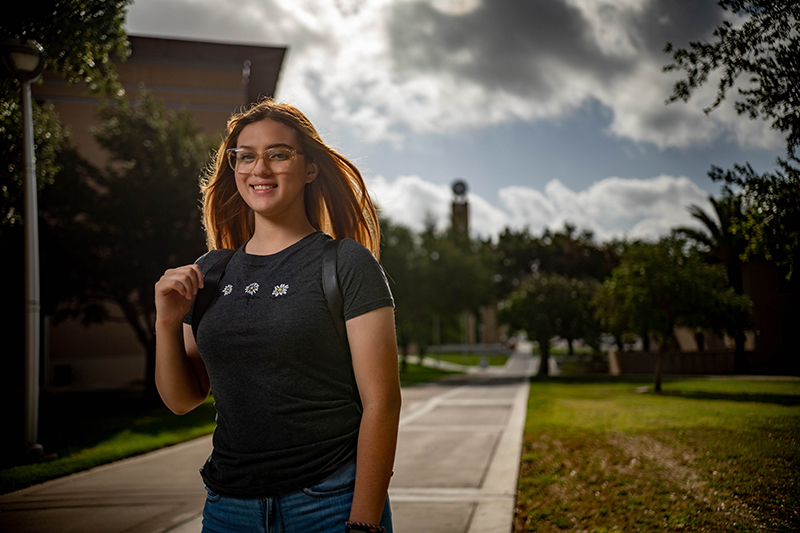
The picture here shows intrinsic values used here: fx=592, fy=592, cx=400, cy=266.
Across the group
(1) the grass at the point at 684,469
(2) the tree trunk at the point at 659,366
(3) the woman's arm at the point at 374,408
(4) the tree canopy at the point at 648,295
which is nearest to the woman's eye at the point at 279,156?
(3) the woman's arm at the point at 374,408

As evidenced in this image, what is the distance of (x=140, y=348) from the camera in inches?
912

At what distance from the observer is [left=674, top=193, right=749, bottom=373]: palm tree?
→ 13.1 ft

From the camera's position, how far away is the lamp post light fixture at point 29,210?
4.89 metres

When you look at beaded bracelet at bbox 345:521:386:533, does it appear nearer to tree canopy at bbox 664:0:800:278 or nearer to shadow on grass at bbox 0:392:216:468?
tree canopy at bbox 664:0:800:278

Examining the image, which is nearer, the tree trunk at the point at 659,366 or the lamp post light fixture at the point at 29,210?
the lamp post light fixture at the point at 29,210

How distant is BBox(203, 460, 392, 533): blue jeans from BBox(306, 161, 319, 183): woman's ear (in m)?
0.95

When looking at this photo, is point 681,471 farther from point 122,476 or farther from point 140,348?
point 140,348

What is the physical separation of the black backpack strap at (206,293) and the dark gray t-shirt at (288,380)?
150 mm

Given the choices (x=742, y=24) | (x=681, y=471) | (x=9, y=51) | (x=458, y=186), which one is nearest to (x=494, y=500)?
(x=681, y=471)

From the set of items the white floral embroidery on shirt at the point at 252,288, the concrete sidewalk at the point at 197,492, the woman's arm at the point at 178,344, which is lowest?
the concrete sidewalk at the point at 197,492

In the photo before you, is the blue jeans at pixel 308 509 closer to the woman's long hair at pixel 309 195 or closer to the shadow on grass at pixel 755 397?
the woman's long hair at pixel 309 195

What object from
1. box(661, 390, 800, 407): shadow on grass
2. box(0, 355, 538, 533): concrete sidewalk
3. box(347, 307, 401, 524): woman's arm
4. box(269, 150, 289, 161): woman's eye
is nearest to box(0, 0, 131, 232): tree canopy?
box(0, 355, 538, 533): concrete sidewalk

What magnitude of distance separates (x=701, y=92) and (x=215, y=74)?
2345 centimetres

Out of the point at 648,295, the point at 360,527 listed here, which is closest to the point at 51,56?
the point at 360,527
